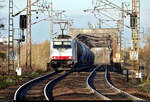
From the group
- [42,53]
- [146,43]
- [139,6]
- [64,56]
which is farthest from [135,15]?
[42,53]

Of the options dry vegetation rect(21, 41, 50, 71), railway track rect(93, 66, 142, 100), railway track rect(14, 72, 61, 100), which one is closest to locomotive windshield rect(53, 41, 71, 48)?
dry vegetation rect(21, 41, 50, 71)

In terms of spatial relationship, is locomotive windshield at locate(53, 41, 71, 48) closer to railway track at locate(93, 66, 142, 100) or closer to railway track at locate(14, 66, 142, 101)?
railway track at locate(14, 66, 142, 101)

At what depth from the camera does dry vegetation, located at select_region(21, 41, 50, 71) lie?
3797 centimetres

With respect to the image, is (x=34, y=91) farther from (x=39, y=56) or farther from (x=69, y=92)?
(x=39, y=56)

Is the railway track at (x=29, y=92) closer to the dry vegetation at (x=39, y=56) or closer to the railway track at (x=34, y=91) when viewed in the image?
the railway track at (x=34, y=91)

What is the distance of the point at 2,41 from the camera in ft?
105

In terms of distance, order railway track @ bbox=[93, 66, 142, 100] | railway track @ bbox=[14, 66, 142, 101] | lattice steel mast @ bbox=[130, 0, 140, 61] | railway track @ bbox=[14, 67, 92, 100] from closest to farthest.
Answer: railway track @ bbox=[93, 66, 142, 100] → railway track @ bbox=[14, 66, 142, 101] → railway track @ bbox=[14, 67, 92, 100] → lattice steel mast @ bbox=[130, 0, 140, 61]

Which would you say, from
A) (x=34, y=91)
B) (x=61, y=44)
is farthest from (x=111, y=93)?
(x=61, y=44)

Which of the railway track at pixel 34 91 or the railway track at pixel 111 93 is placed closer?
the railway track at pixel 111 93

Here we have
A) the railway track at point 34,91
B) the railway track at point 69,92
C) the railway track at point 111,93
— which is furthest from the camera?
the railway track at point 34,91

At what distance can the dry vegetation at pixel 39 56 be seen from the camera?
125 feet

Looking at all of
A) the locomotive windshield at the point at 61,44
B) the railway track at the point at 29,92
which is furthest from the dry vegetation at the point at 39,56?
the railway track at the point at 29,92

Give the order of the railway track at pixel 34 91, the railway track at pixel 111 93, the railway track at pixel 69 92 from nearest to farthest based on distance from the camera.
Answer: the railway track at pixel 111 93
the railway track at pixel 69 92
the railway track at pixel 34 91

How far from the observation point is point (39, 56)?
4225 centimetres
